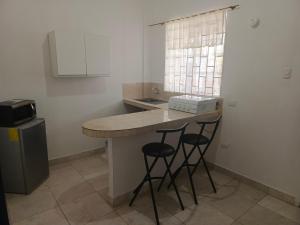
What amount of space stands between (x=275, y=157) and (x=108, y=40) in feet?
8.86

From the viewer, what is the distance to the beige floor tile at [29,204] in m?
2.06

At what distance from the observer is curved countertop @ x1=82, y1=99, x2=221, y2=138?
1.81 metres

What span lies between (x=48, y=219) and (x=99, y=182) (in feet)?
2.48

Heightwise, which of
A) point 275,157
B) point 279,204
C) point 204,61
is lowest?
point 279,204

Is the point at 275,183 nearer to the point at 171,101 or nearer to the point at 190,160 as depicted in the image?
the point at 190,160

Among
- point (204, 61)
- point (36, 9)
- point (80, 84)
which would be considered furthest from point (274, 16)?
point (36, 9)

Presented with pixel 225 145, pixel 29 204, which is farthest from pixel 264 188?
pixel 29 204

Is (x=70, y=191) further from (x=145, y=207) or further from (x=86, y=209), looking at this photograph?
(x=145, y=207)

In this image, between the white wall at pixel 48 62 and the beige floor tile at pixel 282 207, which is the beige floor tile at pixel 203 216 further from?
the white wall at pixel 48 62

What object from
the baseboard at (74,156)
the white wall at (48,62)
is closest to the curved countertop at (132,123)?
the white wall at (48,62)

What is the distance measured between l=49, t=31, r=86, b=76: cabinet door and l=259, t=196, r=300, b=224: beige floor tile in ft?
9.29

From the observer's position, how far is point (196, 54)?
118 inches

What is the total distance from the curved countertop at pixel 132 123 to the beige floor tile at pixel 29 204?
1.05 metres

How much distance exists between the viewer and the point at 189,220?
2016 millimetres
